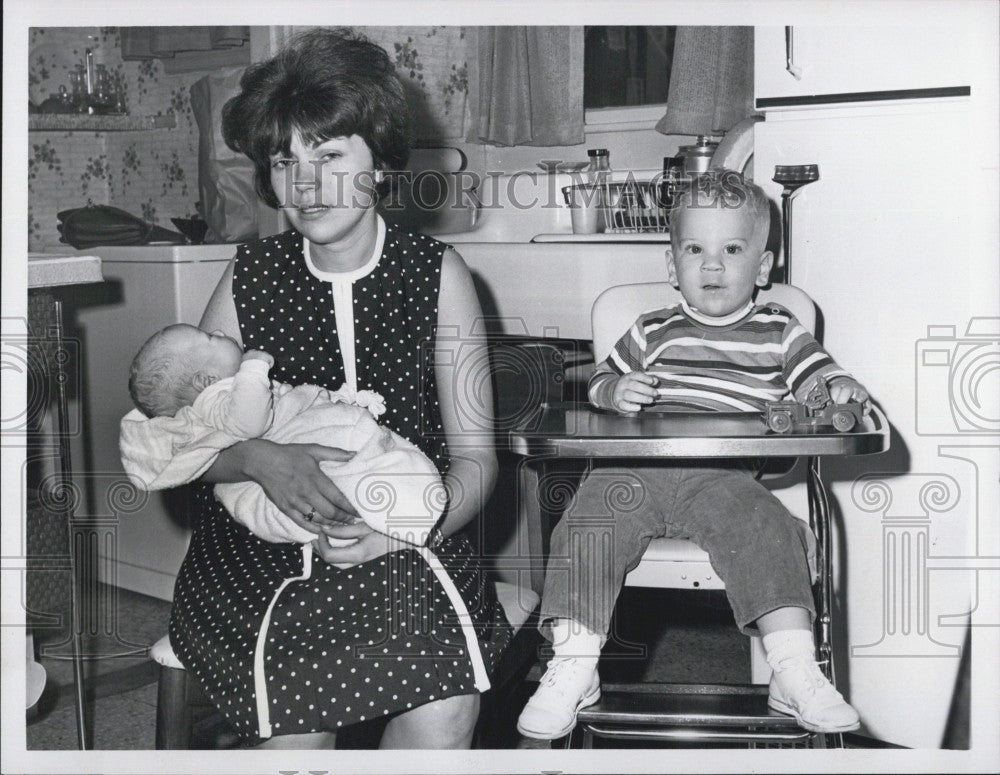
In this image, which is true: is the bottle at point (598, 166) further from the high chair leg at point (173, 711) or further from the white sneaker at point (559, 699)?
the high chair leg at point (173, 711)

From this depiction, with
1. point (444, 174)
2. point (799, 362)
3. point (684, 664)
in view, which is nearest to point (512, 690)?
point (684, 664)

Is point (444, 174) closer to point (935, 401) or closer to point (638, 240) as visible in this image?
point (638, 240)

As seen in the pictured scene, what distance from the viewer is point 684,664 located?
2.10 m

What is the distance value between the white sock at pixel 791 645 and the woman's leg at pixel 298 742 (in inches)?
22.5

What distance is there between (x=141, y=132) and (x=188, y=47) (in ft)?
1.72

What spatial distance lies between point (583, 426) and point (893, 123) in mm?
779

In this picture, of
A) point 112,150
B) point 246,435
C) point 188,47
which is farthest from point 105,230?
point 246,435

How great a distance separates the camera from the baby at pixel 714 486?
4.16ft

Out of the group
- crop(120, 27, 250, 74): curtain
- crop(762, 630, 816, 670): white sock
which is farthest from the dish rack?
crop(762, 630, 816, 670): white sock

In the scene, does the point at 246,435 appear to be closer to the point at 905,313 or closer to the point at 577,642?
the point at 577,642

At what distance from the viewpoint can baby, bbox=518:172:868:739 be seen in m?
1.27

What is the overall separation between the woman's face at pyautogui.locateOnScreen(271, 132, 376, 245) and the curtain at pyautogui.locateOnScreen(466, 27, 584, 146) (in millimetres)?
964

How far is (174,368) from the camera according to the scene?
4.12 feet

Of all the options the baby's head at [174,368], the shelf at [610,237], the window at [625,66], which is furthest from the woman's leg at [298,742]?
the window at [625,66]
